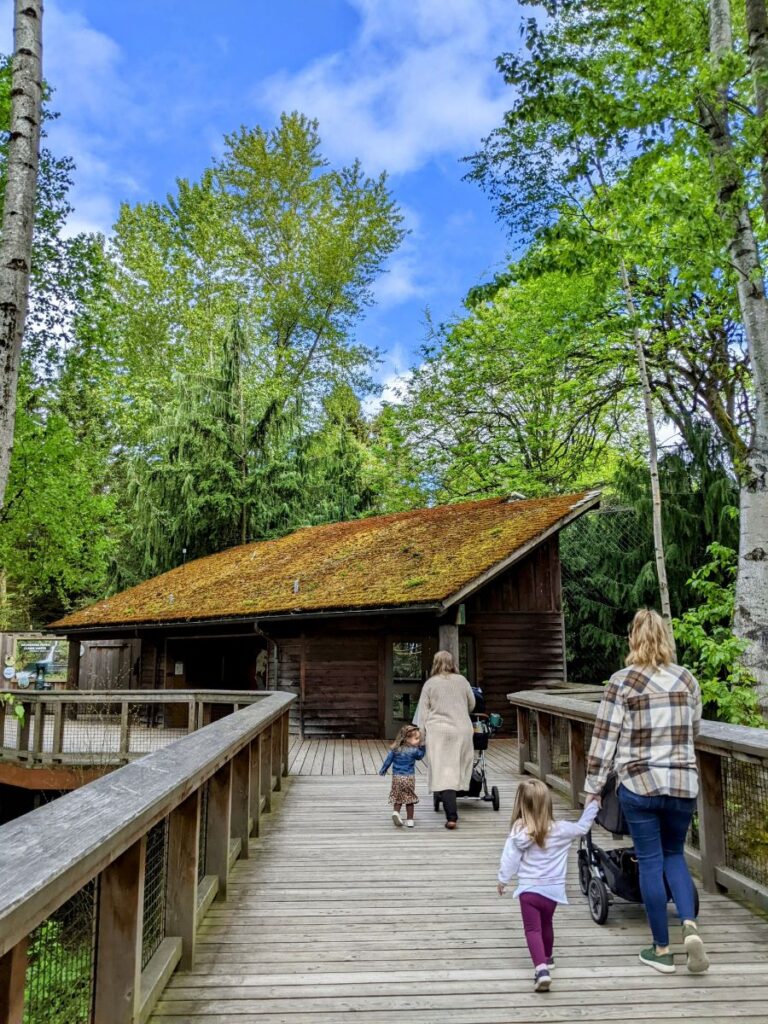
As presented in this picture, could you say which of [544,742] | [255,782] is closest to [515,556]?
[544,742]

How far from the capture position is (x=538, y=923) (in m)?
3.38

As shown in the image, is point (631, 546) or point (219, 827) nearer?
point (219, 827)

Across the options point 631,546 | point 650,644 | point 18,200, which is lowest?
point 650,644

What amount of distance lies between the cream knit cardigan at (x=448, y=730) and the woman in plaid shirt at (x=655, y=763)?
312 cm

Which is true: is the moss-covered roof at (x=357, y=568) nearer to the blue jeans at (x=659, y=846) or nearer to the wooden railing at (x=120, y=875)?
the wooden railing at (x=120, y=875)

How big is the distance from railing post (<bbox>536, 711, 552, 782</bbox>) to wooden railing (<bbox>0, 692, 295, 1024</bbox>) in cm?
346

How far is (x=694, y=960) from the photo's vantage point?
3.35m

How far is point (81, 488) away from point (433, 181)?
81.3ft

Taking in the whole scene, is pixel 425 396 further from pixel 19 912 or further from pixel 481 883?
pixel 19 912

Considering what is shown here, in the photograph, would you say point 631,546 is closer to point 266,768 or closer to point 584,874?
point 266,768

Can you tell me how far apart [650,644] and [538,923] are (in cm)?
136

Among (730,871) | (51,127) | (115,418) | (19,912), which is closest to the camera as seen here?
(19,912)

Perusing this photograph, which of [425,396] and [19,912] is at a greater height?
[425,396]

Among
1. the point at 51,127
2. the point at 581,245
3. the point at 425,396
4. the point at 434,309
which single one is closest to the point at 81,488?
the point at 51,127
